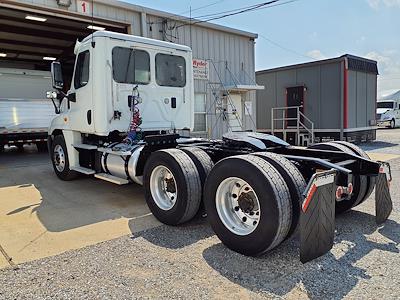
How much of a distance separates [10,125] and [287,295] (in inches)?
492

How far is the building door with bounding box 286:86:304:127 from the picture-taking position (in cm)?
1623

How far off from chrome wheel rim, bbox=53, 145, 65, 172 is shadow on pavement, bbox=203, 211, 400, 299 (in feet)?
16.4

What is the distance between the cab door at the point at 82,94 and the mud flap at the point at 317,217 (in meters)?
4.41

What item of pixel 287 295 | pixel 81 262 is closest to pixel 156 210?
pixel 81 262

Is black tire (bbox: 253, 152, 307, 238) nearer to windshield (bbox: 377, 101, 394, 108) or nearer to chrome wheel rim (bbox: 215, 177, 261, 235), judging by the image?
chrome wheel rim (bbox: 215, 177, 261, 235)

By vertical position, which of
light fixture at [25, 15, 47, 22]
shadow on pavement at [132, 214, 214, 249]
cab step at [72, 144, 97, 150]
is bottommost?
shadow on pavement at [132, 214, 214, 249]

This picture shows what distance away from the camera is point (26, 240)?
4.26 meters

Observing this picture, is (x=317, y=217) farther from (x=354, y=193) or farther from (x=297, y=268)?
(x=354, y=193)

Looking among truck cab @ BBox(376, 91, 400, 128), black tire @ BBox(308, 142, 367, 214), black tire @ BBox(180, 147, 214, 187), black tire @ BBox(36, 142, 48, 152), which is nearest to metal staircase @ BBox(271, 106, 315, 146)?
black tire @ BBox(36, 142, 48, 152)

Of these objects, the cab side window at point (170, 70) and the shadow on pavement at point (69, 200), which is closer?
the shadow on pavement at point (69, 200)

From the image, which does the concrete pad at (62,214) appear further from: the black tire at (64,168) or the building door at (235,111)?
the building door at (235,111)

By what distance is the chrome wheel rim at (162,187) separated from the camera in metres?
4.80

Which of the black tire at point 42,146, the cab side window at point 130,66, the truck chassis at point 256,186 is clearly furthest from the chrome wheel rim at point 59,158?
Result: the black tire at point 42,146

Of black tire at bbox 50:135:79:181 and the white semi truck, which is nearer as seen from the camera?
the white semi truck
